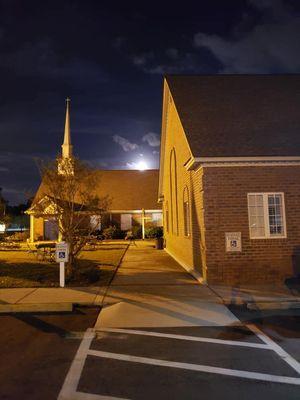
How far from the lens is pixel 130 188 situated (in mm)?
42531

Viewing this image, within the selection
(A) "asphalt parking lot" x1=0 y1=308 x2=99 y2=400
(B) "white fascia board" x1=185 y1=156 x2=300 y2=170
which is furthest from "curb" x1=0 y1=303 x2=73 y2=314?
(B) "white fascia board" x1=185 y1=156 x2=300 y2=170

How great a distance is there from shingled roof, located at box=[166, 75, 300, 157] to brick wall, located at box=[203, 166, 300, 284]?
698 millimetres

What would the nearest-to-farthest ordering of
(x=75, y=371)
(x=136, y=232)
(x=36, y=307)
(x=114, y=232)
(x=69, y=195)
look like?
(x=75, y=371), (x=36, y=307), (x=69, y=195), (x=114, y=232), (x=136, y=232)

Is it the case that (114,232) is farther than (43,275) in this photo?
Yes

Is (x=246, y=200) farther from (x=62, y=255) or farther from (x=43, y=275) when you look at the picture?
(x=43, y=275)

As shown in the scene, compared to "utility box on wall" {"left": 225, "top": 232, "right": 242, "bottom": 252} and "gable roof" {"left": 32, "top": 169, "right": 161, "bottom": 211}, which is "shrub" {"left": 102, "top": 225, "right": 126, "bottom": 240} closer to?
"gable roof" {"left": 32, "top": 169, "right": 161, "bottom": 211}

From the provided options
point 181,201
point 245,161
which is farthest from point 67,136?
point 245,161

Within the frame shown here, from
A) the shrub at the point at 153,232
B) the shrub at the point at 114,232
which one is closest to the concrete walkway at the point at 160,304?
the shrub at the point at 153,232

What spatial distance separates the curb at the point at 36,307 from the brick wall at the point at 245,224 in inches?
181

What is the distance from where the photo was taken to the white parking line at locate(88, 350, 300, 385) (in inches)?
197

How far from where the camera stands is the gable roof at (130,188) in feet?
132

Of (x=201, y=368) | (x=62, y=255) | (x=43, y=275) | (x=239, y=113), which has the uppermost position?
(x=239, y=113)

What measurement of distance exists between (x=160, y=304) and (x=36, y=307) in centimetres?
289

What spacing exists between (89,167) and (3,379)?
9.44 meters
